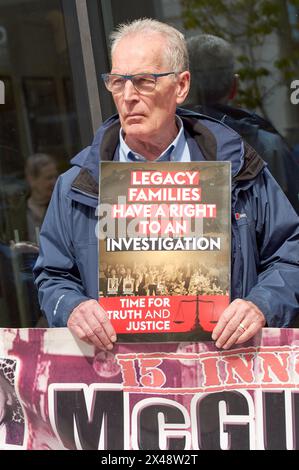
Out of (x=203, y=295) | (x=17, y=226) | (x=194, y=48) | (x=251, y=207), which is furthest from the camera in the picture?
(x=17, y=226)

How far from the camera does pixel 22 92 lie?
443 centimetres

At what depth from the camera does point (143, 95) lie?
269cm

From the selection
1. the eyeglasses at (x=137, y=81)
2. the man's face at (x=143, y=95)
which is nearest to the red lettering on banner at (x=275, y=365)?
the man's face at (x=143, y=95)

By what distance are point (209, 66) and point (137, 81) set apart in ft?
5.08

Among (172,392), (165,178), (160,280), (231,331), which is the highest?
(165,178)

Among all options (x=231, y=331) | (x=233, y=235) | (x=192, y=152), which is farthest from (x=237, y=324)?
(x=192, y=152)

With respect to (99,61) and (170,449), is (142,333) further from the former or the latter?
(99,61)

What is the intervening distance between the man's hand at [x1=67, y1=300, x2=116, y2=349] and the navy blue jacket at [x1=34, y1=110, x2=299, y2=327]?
0.17 ft

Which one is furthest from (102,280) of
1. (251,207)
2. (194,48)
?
(194,48)

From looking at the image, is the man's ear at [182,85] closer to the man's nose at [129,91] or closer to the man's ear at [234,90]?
the man's nose at [129,91]

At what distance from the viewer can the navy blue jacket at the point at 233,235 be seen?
272 centimetres

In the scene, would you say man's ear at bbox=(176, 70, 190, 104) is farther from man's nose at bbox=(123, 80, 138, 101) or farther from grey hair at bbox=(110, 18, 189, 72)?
man's nose at bbox=(123, 80, 138, 101)

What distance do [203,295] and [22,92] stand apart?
214 centimetres

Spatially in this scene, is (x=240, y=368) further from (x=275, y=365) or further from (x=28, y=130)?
(x=28, y=130)
